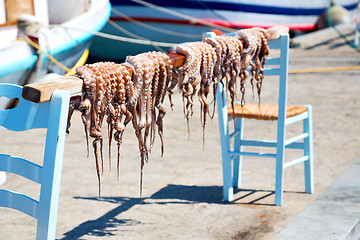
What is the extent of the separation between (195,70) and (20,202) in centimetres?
113

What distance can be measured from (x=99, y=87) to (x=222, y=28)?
11.4 metres

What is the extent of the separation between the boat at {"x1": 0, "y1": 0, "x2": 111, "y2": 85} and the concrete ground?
2.54ft

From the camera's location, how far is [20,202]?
2.29 m

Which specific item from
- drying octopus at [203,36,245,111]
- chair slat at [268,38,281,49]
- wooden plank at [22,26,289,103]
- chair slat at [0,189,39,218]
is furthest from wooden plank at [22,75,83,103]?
chair slat at [268,38,281,49]

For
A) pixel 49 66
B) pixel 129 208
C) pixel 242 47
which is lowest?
pixel 129 208

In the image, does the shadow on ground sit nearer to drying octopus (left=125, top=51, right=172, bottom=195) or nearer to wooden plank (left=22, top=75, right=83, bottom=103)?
drying octopus (left=125, top=51, right=172, bottom=195)

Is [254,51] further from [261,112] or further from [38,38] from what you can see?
[38,38]

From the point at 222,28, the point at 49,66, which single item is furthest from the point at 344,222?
the point at 222,28

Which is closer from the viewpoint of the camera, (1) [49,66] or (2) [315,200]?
(2) [315,200]

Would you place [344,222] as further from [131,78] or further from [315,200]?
[131,78]

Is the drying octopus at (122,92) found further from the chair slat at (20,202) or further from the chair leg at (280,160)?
the chair leg at (280,160)

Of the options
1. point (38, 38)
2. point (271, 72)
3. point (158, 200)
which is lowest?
point (158, 200)

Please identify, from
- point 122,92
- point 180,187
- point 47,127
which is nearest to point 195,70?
point 122,92

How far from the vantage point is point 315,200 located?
162 inches
